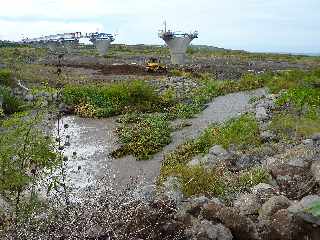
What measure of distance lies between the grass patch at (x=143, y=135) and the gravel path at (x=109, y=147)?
9.7 inches

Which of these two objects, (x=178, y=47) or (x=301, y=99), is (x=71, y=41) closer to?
(x=178, y=47)

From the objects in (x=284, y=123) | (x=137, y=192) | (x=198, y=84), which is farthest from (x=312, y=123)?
(x=198, y=84)

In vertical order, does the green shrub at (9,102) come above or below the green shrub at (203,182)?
below

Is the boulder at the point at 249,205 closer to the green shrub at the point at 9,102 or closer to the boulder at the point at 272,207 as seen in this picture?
the boulder at the point at 272,207

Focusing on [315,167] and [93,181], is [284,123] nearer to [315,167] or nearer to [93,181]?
[93,181]

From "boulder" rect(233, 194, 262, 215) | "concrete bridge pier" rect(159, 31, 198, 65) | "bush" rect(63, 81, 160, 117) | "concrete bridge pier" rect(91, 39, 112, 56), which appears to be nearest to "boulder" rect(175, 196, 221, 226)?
"boulder" rect(233, 194, 262, 215)

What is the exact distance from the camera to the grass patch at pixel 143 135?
16109 mm

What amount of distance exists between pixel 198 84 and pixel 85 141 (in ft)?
51.5

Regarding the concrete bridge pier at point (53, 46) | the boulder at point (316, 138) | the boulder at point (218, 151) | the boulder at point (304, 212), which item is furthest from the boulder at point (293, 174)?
the concrete bridge pier at point (53, 46)

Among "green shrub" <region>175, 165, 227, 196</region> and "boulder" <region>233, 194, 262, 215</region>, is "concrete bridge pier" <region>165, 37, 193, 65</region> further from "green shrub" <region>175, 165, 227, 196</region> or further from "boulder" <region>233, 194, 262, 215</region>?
"boulder" <region>233, 194, 262, 215</region>

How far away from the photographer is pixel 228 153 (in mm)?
13117

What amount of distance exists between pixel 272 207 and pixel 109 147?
10.8 metres

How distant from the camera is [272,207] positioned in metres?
6.78

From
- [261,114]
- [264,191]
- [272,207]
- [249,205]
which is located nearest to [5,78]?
[261,114]
